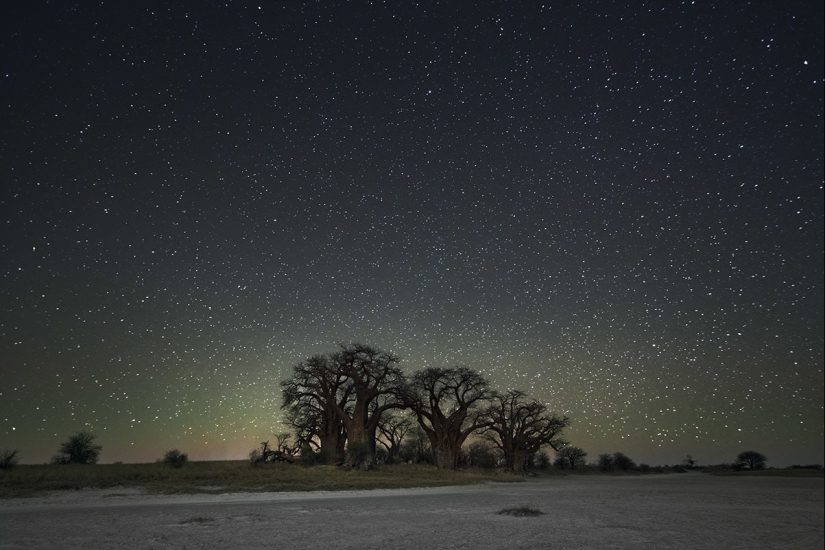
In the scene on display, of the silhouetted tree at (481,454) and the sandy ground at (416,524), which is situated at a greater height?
the sandy ground at (416,524)

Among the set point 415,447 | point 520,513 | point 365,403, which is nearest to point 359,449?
point 365,403

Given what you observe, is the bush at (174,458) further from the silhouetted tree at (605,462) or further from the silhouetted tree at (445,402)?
the silhouetted tree at (605,462)

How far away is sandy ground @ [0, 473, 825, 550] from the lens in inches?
376

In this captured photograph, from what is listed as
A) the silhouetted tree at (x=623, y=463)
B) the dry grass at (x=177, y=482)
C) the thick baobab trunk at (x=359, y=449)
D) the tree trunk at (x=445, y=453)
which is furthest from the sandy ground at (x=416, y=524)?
the silhouetted tree at (x=623, y=463)

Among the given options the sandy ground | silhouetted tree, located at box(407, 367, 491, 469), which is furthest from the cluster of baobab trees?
the sandy ground

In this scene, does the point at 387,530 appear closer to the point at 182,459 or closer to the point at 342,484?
the point at 342,484

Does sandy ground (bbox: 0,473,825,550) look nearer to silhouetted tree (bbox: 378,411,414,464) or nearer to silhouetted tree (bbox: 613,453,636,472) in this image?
silhouetted tree (bbox: 378,411,414,464)

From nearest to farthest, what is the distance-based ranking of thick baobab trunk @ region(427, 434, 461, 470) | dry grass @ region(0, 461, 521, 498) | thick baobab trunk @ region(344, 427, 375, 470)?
dry grass @ region(0, 461, 521, 498), thick baobab trunk @ region(344, 427, 375, 470), thick baobab trunk @ region(427, 434, 461, 470)

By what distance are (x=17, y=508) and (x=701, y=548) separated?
20.1 metres

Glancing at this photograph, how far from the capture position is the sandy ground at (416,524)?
9547mm

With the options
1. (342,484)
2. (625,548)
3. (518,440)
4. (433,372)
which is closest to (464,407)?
(433,372)

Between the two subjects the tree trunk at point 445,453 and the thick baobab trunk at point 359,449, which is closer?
the thick baobab trunk at point 359,449

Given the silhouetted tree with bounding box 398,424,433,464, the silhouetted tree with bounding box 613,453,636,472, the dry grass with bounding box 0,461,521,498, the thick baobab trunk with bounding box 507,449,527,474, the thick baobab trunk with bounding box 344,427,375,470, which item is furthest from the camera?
the silhouetted tree with bounding box 613,453,636,472

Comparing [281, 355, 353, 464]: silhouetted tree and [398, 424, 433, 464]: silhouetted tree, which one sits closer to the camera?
[281, 355, 353, 464]: silhouetted tree
